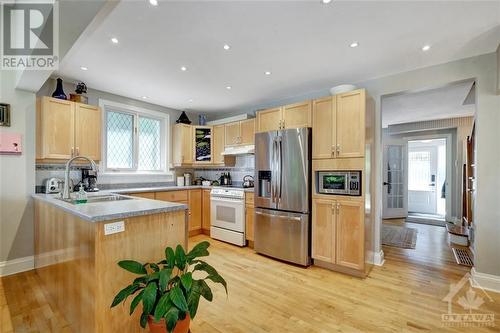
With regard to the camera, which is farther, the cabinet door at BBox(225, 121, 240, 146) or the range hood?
the cabinet door at BBox(225, 121, 240, 146)

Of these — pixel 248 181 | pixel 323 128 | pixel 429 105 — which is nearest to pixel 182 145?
pixel 248 181

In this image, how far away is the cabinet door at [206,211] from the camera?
450 centimetres

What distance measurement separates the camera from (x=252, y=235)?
3791 millimetres

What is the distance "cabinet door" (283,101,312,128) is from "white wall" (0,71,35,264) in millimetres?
3380

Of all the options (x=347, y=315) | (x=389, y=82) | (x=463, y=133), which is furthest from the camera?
(x=463, y=133)

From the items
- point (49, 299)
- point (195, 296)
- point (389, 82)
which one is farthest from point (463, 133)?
point (49, 299)

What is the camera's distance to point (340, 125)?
9.51ft

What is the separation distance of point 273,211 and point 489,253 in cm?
246

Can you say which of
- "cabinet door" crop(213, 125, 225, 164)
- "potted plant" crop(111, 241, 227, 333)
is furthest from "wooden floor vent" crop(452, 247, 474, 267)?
"cabinet door" crop(213, 125, 225, 164)

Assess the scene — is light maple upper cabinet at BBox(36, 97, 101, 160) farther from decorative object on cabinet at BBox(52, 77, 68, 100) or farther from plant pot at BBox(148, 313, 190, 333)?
plant pot at BBox(148, 313, 190, 333)

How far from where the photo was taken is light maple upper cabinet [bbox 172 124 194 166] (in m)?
4.67

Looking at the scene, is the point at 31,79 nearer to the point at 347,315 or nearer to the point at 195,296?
the point at 195,296

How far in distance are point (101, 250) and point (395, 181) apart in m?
7.07

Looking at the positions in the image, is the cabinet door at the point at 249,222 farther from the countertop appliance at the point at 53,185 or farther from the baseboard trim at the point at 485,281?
the baseboard trim at the point at 485,281
